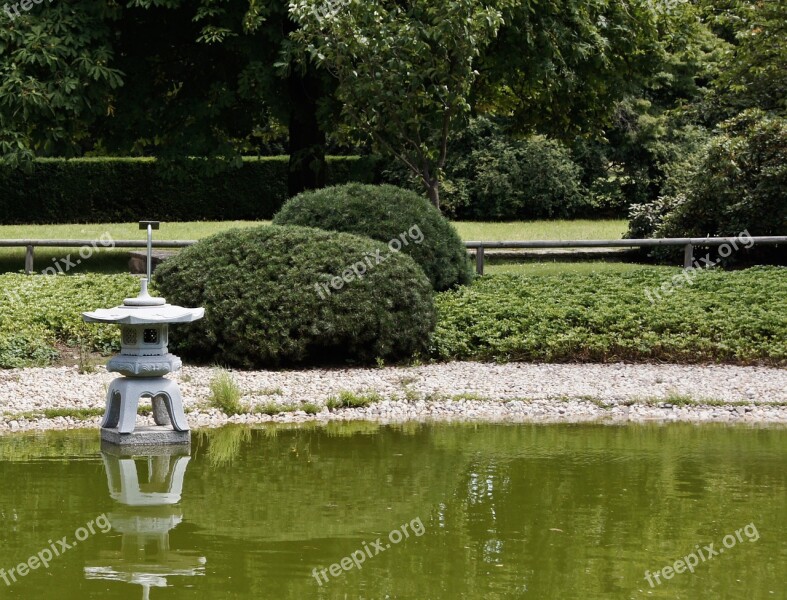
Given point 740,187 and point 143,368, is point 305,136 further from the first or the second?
point 143,368

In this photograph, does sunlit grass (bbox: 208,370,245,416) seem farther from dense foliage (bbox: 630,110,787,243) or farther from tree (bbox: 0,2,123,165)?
dense foliage (bbox: 630,110,787,243)

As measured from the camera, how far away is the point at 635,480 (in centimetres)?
766

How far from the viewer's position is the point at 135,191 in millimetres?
29438

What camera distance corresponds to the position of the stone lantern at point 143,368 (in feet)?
27.8

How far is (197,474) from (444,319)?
18.3 ft

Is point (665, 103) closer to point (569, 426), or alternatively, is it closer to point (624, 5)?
point (624, 5)

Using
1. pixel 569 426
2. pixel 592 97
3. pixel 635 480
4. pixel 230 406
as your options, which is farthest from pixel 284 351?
pixel 592 97

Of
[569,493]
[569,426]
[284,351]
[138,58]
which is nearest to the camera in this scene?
[569,493]

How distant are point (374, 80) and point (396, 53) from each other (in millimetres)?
473

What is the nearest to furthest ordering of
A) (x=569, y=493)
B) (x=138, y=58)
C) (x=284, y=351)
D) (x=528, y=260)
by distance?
(x=569, y=493)
(x=284, y=351)
(x=138, y=58)
(x=528, y=260)

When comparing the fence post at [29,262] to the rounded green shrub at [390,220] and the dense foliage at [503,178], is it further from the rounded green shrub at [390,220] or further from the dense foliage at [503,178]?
the dense foliage at [503,178]

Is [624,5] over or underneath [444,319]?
over

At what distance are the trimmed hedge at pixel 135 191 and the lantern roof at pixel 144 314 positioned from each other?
20071 millimetres

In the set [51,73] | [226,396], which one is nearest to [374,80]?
[51,73]
